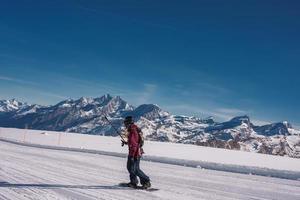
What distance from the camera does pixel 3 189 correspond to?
11945 millimetres

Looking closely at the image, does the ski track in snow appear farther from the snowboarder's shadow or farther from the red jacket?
the red jacket

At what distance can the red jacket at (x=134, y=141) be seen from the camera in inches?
555

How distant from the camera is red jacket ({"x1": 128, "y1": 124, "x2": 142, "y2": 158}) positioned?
46.2 ft

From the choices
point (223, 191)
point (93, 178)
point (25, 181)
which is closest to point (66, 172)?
point (93, 178)

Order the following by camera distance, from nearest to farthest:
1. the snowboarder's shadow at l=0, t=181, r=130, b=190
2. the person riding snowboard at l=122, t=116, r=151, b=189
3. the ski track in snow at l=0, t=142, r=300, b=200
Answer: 1. the ski track in snow at l=0, t=142, r=300, b=200
2. the snowboarder's shadow at l=0, t=181, r=130, b=190
3. the person riding snowboard at l=122, t=116, r=151, b=189

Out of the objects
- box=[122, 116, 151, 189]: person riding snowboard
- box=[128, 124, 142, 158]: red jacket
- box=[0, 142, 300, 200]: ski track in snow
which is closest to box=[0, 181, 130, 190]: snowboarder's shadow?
box=[0, 142, 300, 200]: ski track in snow

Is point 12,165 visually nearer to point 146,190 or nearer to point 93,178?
point 93,178

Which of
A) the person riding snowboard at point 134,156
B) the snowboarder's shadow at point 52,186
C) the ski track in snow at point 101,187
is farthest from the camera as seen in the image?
the person riding snowboard at point 134,156

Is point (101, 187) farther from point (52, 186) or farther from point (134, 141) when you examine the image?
point (134, 141)

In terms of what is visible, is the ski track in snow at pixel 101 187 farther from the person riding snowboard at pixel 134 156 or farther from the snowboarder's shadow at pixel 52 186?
the person riding snowboard at pixel 134 156

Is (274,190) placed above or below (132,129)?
below

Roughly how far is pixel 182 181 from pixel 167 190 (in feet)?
10.6

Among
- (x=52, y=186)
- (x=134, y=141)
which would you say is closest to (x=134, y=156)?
(x=134, y=141)

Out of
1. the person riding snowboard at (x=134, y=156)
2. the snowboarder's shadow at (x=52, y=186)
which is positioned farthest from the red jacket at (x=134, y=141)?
the snowboarder's shadow at (x=52, y=186)
